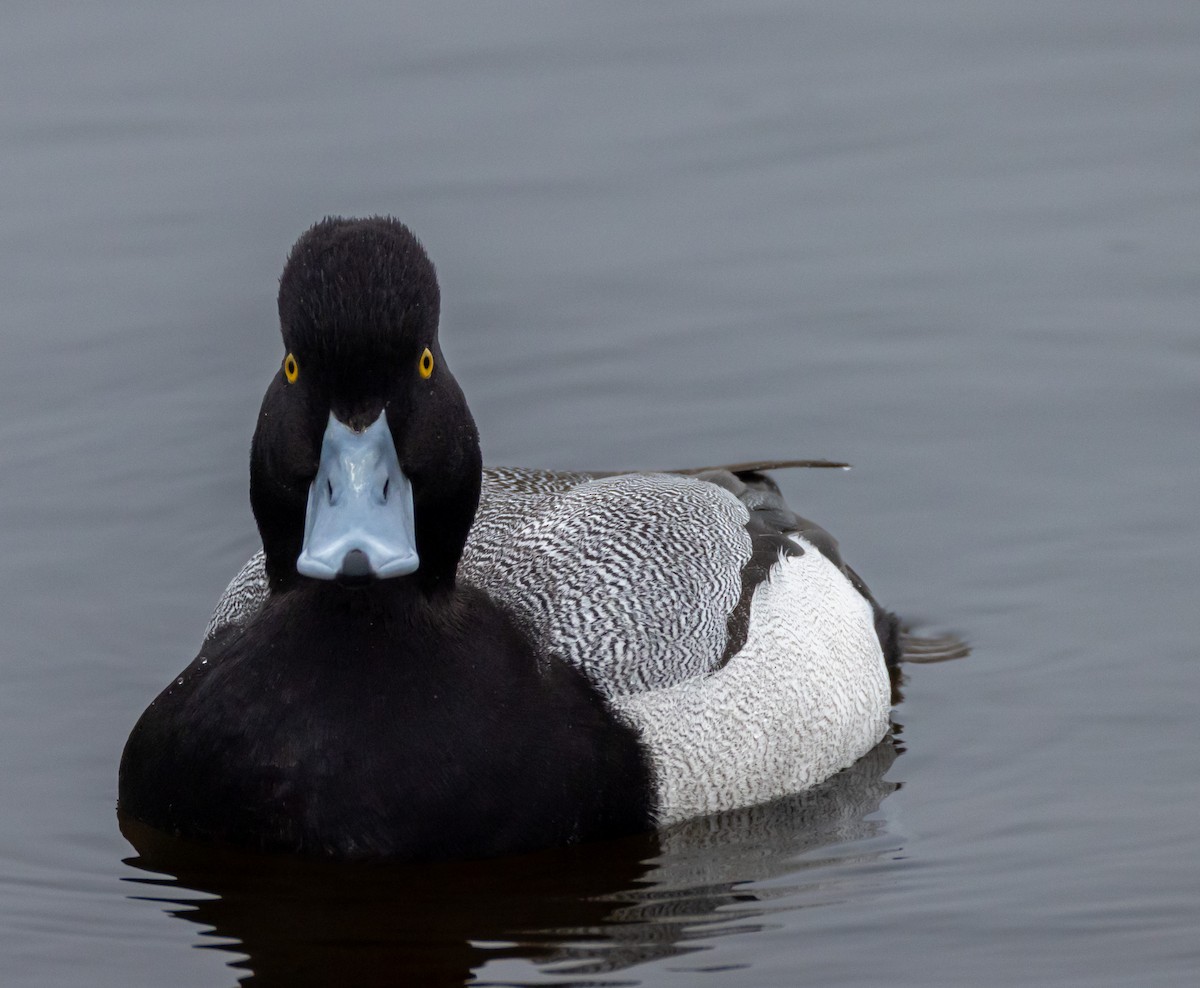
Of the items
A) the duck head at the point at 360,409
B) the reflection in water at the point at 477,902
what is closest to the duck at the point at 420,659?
the duck head at the point at 360,409

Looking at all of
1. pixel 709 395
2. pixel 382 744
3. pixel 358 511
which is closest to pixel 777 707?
pixel 382 744

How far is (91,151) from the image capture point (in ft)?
48.5

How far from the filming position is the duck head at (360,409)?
7.57 m

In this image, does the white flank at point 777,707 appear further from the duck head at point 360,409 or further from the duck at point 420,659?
the duck head at point 360,409

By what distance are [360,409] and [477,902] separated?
188 cm

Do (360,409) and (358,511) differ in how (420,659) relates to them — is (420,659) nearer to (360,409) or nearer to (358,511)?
(358,511)

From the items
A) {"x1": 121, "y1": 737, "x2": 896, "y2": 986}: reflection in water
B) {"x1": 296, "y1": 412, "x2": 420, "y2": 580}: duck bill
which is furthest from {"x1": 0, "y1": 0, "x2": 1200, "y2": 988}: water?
{"x1": 296, "y1": 412, "x2": 420, "y2": 580}: duck bill

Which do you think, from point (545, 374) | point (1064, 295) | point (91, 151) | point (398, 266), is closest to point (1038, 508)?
point (1064, 295)

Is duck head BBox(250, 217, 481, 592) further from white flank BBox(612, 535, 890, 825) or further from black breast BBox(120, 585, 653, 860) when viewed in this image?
white flank BBox(612, 535, 890, 825)

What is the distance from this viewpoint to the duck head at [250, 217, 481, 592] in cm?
757

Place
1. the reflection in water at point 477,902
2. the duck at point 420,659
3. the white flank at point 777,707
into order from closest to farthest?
the duck at point 420,659, the reflection in water at point 477,902, the white flank at point 777,707

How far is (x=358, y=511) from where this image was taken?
758cm

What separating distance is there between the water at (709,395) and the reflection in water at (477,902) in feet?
0.06

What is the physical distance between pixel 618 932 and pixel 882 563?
13.2 feet
